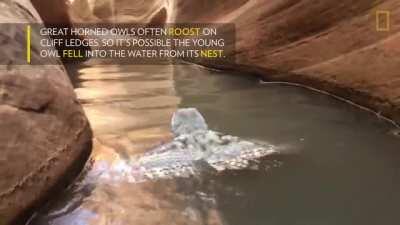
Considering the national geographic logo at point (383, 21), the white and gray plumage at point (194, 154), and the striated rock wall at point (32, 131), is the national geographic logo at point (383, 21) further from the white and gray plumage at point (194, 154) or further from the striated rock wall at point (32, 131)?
the striated rock wall at point (32, 131)

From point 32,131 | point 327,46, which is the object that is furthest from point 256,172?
point 327,46

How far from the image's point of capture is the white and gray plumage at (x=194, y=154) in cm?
312

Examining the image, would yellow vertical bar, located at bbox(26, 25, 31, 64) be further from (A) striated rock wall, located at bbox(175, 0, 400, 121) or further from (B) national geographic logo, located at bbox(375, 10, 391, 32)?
(B) national geographic logo, located at bbox(375, 10, 391, 32)

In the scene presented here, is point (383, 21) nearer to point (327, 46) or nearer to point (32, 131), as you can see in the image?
point (327, 46)

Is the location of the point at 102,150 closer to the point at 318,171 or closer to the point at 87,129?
the point at 87,129

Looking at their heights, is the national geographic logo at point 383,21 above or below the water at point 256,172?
above

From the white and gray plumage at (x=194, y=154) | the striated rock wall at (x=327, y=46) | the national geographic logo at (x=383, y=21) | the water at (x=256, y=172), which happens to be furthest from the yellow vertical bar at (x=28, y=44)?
the national geographic logo at (x=383, y=21)

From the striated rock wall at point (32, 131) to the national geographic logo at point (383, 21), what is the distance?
2706 millimetres

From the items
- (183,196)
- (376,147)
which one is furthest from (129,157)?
(376,147)

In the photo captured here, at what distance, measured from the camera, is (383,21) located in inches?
179

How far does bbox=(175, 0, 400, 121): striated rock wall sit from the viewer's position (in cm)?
431

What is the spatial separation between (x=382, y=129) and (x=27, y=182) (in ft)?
8.36

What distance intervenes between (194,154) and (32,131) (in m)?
1.04

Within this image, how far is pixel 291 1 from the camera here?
229 inches
